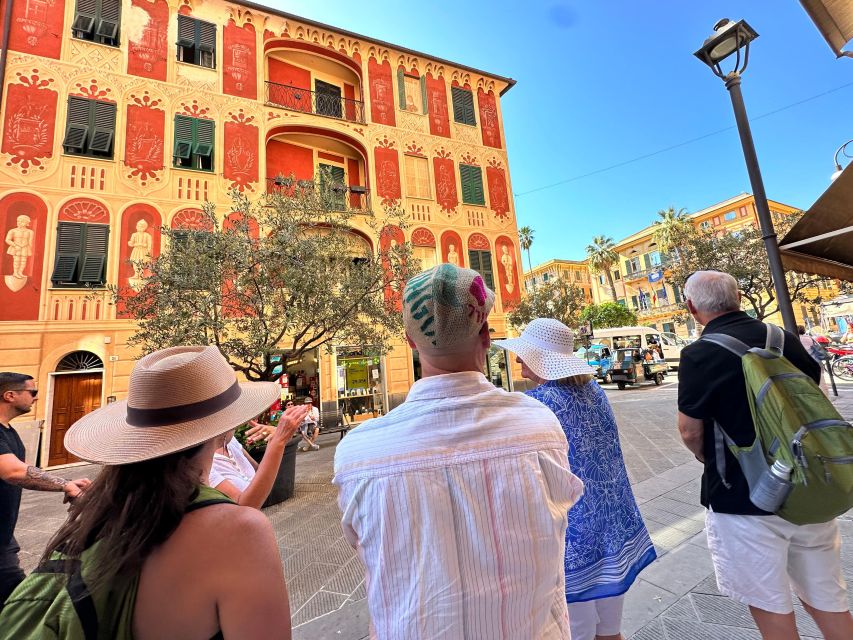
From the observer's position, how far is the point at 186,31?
42.9 ft

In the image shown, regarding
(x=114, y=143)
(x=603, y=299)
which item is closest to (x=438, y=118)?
(x=114, y=143)

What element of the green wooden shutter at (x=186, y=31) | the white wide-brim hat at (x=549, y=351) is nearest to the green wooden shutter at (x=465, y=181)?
the green wooden shutter at (x=186, y=31)

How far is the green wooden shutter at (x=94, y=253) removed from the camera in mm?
10672

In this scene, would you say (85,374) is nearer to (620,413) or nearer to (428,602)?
(428,602)

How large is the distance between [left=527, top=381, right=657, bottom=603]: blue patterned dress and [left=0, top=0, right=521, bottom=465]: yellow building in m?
8.74

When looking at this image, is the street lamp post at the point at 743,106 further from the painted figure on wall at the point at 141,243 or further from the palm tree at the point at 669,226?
the palm tree at the point at 669,226

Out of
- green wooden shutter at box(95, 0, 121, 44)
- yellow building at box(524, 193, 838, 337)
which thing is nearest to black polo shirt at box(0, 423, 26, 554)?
green wooden shutter at box(95, 0, 121, 44)

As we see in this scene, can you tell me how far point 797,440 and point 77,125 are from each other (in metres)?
16.3

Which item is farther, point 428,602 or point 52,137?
point 52,137

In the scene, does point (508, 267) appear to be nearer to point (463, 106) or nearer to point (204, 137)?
point (463, 106)

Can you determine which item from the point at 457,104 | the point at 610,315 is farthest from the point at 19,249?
the point at 610,315

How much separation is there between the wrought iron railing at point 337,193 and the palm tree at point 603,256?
1459 inches

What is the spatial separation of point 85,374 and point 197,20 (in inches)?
478

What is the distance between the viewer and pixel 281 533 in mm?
4355
